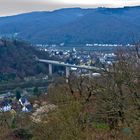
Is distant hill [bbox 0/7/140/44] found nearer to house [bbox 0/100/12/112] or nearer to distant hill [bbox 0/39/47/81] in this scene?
distant hill [bbox 0/39/47/81]

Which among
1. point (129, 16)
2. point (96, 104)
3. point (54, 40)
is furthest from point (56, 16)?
point (96, 104)

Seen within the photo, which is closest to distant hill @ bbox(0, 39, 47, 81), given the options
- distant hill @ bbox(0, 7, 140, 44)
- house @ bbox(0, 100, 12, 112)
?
house @ bbox(0, 100, 12, 112)

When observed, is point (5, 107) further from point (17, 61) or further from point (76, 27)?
point (76, 27)

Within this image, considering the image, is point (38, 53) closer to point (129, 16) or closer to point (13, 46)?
point (13, 46)

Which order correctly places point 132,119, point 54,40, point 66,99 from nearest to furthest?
point 132,119 < point 66,99 < point 54,40

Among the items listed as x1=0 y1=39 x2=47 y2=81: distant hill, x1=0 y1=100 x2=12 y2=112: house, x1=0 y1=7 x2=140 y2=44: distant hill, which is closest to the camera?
x1=0 y1=100 x2=12 y2=112: house

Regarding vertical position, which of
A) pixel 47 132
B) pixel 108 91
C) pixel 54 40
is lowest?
pixel 54 40
